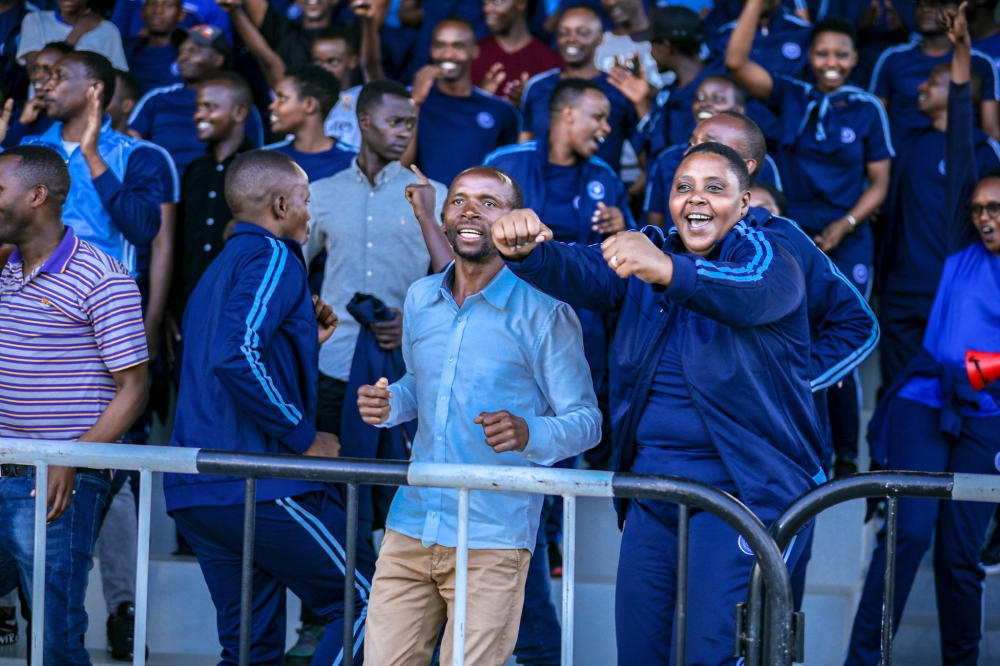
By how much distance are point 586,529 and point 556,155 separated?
1855 millimetres

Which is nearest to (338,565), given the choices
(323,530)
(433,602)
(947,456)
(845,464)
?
(323,530)

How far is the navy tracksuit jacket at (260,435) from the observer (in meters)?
3.77

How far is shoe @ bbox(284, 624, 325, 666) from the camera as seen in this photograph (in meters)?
4.96

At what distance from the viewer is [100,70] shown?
226 inches

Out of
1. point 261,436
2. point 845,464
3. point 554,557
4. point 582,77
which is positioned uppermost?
point 582,77

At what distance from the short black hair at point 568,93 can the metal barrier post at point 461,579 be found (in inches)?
124

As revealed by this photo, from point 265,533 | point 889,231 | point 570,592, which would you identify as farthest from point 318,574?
point 889,231

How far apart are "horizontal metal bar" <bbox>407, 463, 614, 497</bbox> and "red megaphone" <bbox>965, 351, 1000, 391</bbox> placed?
2.08 meters

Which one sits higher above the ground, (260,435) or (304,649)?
(260,435)

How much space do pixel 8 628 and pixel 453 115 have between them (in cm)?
359

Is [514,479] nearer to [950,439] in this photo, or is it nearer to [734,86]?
[950,439]

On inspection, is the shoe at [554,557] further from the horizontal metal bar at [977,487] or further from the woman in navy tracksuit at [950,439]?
the horizontal metal bar at [977,487]

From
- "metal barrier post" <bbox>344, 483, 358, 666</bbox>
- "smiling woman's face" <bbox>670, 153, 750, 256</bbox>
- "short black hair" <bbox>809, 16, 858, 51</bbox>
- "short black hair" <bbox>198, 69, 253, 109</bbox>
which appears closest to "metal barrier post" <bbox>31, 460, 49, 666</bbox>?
"metal barrier post" <bbox>344, 483, 358, 666</bbox>

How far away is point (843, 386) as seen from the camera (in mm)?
5688
